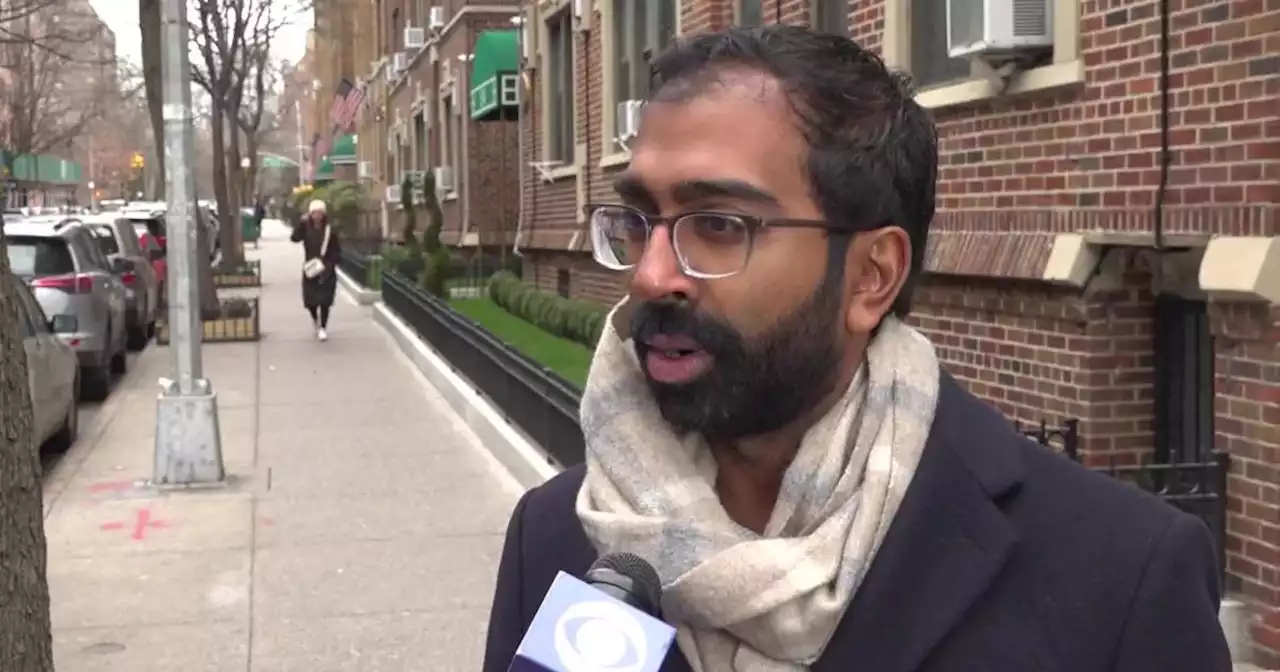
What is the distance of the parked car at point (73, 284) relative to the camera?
1443cm

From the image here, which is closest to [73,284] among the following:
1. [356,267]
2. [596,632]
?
[356,267]

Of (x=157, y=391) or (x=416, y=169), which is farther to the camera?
(x=416, y=169)

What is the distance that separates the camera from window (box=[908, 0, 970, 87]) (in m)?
7.59

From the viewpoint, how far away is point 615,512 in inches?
68.4

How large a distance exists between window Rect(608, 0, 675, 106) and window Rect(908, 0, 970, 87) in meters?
5.21

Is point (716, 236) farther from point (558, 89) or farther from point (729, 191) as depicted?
point (558, 89)

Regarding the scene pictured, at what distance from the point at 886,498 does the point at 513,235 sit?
73.1 feet

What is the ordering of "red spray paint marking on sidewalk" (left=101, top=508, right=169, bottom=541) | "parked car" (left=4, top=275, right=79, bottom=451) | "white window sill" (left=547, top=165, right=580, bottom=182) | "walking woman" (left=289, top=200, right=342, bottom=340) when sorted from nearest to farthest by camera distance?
"red spray paint marking on sidewalk" (left=101, top=508, right=169, bottom=541)
"parked car" (left=4, top=275, right=79, bottom=451)
"white window sill" (left=547, top=165, right=580, bottom=182)
"walking woman" (left=289, top=200, right=342, bottom=340)

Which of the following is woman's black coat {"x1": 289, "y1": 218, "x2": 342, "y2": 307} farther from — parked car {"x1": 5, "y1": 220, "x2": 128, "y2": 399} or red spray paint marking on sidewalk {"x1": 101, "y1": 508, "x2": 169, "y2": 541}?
red spray paint marking on sidewalk {"x1": 101, "y1": 508, "x2": 169, "y2": 541}

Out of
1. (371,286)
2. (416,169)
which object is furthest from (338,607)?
(416,169)

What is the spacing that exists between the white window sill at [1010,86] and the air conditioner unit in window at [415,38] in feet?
77.7

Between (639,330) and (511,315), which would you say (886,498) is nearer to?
(639,330)

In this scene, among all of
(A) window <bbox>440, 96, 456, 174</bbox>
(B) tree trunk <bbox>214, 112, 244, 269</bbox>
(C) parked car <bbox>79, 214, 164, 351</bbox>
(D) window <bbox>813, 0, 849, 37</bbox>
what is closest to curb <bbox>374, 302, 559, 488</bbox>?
(D) window <bbox>813, 0, 849, 37</bbox>

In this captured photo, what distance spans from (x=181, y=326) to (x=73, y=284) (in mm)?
5436
